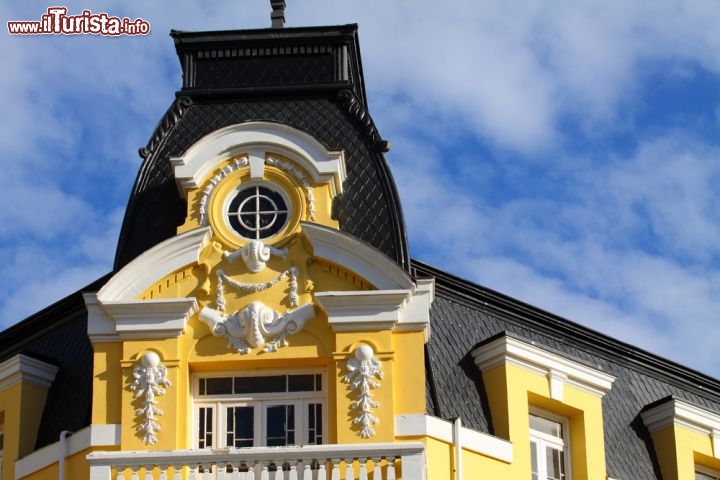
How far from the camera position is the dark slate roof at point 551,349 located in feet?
94.7

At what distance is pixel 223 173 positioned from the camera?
2864cm

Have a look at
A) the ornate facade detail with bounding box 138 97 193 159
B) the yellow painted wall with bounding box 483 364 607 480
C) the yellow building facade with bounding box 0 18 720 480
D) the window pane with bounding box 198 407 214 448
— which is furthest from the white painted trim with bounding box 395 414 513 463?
the ornate facade detail with bounding box 138 97 193 159

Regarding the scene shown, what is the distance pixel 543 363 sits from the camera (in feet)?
96.1

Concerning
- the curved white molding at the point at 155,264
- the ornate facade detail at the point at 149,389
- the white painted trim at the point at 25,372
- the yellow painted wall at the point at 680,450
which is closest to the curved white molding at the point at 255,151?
the curved white molding at the point at 155,264

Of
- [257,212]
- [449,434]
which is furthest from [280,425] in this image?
[257,212]

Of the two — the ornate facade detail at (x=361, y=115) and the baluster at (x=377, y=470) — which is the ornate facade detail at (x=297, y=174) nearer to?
the ornate facade detail at (x=361, y=115)

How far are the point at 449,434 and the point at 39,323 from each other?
24.8 ft

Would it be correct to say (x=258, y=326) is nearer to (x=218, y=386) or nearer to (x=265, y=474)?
(x=218, y=386)

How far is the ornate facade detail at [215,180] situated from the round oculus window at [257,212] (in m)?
0.33

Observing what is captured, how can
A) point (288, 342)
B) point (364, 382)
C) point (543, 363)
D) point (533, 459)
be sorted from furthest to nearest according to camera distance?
point (543, 363) → point (533, 459) → point (288, 342) → point (364, 382)

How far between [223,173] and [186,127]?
169cm

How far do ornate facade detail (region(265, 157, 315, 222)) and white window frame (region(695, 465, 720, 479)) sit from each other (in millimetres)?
8068

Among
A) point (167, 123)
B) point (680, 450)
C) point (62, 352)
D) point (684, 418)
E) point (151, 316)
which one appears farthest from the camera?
point (684, 418)

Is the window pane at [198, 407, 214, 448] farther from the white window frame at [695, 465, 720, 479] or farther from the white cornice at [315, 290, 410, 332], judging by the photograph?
the white window frame at [695, 465, 720, 479]
